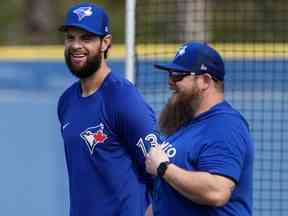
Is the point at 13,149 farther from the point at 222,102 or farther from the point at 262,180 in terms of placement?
the point at 222,102

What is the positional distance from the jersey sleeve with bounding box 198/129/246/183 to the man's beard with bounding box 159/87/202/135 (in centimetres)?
22

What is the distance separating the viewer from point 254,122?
829 centimetres

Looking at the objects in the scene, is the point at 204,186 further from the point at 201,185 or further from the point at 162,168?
the point at 162,168

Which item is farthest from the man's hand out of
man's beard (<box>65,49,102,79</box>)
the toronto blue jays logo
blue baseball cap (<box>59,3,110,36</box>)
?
blue baseball cap (<box>59,3,110,36</box>)

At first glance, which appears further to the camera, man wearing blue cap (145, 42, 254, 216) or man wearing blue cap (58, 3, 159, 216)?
man wearing blue cap (58, 3, 159, 216)

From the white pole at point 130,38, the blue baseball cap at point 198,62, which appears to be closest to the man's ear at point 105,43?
the blue baseball cap at point 198,62

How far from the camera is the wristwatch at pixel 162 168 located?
14.4 feet

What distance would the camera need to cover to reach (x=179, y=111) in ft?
15.3

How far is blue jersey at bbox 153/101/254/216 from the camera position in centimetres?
434

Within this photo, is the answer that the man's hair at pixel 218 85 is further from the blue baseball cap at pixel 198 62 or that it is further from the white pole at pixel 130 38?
the white pole at pixel 130 38

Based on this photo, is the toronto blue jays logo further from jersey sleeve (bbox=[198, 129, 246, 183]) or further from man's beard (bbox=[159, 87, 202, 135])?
jersey sleeve (bbox=[198, 129, 246, 183])

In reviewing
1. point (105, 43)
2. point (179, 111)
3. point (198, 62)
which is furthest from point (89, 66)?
point (198, 62)

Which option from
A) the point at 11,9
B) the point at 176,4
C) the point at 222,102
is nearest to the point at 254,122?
the point at 176,4

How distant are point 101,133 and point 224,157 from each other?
32.9 inches
